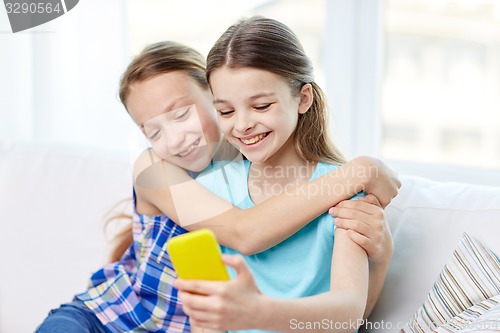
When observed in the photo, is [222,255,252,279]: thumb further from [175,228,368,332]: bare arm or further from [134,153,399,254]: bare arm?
[134,153,399,254]: bare arm

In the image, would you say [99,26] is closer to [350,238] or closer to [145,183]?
[145,183]

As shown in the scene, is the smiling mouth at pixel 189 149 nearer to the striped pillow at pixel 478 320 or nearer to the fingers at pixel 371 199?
the fingers at pixel 371 199

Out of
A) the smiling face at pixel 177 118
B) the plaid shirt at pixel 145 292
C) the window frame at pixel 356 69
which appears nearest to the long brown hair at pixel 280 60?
the smiling face at pixel 177 118

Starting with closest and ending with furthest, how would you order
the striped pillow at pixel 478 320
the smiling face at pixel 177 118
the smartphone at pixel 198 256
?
the smartphone at pixel 198 256 → the striped pillow at pixel 478 320 → the smiling face at pixel 177 118

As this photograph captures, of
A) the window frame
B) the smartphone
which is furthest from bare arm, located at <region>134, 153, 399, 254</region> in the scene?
the window frame

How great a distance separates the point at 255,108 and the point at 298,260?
0.32m

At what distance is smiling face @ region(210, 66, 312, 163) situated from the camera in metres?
1.32

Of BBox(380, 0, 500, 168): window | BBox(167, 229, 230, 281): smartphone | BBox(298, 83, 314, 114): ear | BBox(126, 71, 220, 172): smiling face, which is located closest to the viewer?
BBox(167, 229, 230, 281): smartphone

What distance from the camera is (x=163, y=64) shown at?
1.53 metres

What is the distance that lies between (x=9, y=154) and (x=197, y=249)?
136 centimetres

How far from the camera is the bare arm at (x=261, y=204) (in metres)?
1.33

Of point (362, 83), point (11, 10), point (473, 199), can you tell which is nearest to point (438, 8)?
point (362, 83)

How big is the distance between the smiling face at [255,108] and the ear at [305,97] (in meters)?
0.02

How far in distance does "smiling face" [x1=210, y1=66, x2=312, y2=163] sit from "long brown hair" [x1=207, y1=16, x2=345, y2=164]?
2 cm
